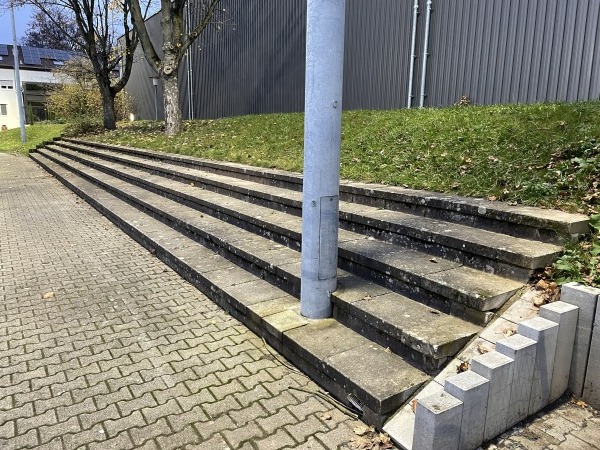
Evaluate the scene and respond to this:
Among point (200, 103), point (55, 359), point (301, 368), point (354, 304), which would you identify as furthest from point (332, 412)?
point (200, 103)

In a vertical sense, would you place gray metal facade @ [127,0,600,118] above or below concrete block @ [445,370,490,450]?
above

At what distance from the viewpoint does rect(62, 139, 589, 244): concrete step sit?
326 cm

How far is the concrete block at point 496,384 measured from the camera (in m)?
2.28

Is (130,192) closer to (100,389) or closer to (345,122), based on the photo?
(345,122)

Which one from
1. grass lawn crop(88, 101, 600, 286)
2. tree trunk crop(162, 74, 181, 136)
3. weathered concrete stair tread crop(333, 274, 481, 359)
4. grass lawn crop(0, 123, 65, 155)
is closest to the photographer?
weathered concrete stair tread crop(333, 274, 481, 359)

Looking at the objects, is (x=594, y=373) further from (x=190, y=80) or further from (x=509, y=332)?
(x=190, y=80)

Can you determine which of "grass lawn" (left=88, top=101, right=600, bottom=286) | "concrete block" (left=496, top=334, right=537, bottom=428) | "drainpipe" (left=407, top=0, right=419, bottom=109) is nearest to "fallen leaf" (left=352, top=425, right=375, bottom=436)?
"concrete block" (left=496, top=334, right=537, bottom=428)

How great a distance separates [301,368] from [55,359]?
1.79 metres

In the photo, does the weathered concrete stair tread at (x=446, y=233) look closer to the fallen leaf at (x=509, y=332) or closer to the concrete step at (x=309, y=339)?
the fallen leaf at (x=509, y=332)

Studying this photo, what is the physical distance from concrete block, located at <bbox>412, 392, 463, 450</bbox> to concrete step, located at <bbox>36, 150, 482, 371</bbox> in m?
0.49

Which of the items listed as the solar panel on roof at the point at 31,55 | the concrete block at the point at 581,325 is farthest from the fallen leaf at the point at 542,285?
the solar panel on roof at the point at 31,55

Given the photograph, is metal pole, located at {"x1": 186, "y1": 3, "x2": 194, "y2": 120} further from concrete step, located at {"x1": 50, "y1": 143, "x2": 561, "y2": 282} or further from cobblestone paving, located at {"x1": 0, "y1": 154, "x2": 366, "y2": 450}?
cobblestone paving, located at {"x1": 0, "y1": 154, "x2": 366, "y2": 450}

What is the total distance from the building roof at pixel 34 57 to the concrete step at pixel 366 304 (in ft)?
169

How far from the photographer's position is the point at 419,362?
276 cm
